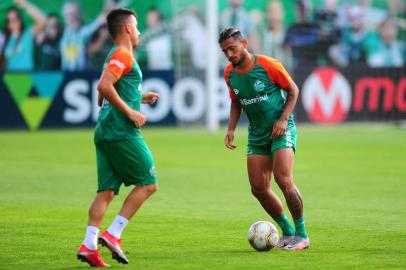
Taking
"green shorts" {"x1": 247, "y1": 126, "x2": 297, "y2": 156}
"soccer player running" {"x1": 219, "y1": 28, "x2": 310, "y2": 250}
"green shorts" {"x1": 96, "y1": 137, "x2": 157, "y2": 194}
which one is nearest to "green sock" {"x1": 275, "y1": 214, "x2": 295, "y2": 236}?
"soccer player running" {"x1": 219, "y1": 28, "x2": 310, "y2": 250}

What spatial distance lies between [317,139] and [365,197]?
12062mm

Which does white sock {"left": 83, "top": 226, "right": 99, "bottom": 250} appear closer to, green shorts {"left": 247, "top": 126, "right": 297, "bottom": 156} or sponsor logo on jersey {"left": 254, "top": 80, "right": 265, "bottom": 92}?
green shorts {"left": 247, "top": 126, "right": 297, "bottom": 156}

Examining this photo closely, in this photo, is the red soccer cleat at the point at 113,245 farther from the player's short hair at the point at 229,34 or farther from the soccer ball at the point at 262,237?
the player's short hair at the point at 229,34

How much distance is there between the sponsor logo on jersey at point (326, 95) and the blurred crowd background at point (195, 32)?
1.38m

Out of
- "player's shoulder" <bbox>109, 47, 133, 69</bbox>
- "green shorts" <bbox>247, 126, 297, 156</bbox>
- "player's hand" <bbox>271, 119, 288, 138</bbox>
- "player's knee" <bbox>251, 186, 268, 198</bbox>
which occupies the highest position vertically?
"player's shoulder" <bbox>109, 47, 133, 69</bbox>

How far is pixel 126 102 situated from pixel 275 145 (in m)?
1.83

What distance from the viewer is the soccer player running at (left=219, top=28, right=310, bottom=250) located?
31.8 ft

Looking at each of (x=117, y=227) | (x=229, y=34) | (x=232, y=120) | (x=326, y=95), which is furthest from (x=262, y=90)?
(x=326, y=95)

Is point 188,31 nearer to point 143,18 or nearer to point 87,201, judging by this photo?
point 143,18

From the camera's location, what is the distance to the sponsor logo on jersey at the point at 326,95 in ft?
103

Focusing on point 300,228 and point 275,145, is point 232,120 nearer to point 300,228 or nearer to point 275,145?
point 275,145

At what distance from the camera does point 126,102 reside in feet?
28.2

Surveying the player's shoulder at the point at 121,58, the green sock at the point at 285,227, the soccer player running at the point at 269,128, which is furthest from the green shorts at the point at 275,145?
the player's shoulder at the point at 121,58

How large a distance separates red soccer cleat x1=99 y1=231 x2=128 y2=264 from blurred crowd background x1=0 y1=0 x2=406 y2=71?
891 inches
